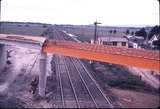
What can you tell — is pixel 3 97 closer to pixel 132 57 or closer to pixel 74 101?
pixel 74 101

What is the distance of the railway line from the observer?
65.2 feet

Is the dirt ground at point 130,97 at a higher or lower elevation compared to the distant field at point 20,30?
lower

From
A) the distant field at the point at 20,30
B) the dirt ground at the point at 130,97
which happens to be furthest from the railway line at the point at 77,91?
the distant field at the point at 20,30

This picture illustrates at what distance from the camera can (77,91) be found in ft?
77.6

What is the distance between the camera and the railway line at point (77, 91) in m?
19.9

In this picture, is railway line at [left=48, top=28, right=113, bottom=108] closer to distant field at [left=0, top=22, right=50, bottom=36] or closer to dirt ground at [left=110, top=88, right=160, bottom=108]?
dirt ground at [left=110, top=88, right=160, bottom=108]

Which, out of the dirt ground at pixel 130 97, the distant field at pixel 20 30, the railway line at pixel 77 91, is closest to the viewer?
the dirt ground at pixel 130 97

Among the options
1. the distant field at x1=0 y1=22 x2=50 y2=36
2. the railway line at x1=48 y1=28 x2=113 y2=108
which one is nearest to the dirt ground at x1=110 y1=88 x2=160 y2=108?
the railway line at x1=48 y1=28 x2=113 y2=108

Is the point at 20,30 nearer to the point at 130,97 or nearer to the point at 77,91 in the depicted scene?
the point at 77,91

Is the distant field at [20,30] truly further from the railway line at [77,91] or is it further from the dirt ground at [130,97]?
the dirt ground at [130,97]

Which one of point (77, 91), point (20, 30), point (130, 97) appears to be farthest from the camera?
point (20, 30)

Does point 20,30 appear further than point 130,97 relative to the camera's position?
Yes

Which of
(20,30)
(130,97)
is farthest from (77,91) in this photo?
(20,30)

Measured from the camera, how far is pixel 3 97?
22.1 meters
